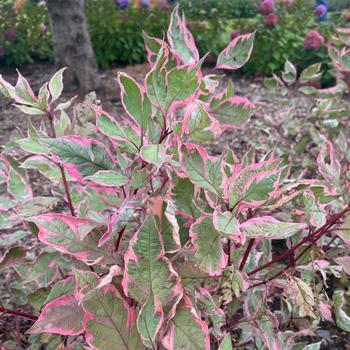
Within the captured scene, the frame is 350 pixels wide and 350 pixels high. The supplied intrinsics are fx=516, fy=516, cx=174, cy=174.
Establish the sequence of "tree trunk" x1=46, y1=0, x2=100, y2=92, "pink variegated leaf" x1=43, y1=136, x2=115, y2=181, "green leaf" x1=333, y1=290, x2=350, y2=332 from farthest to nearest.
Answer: "tree trunk" x1=46, y1=0, x2=100, y2=92, "green leaf" x1=333, y1=290, x2=350, y2=332, "pink variegated leaf" x1=43, y1=136, x2=115, y2=181

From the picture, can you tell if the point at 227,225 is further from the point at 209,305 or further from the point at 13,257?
the point at 13,257

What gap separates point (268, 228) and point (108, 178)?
27 centimetres

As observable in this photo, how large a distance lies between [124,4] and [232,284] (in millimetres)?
4625

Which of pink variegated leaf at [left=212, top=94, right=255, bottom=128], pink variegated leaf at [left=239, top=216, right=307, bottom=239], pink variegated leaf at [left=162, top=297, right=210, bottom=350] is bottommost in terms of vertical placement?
pink variegated leaf at [left=162, top=297, right=210, bottom=350]

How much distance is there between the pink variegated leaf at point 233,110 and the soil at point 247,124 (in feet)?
2.89

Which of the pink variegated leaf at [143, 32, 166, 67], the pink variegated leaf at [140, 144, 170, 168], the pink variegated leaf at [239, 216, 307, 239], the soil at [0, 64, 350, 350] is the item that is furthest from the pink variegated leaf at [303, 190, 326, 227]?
the soil at [0, 64, 350, 350]

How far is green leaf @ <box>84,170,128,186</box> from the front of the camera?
33.0 inches

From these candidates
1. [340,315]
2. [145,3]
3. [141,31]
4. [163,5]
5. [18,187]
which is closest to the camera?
[18,187]

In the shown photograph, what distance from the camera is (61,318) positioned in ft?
2.85

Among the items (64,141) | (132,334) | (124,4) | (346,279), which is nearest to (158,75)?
(64,141)

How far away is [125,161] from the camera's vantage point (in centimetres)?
98

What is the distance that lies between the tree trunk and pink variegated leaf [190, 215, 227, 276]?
9.20ft

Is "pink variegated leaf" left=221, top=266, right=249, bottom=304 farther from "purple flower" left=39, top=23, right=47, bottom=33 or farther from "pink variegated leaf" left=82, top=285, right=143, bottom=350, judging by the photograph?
"purple flower" left=39, top=23, right=47, bottom=33

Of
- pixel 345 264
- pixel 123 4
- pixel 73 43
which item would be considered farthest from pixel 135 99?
pixel 123 4
